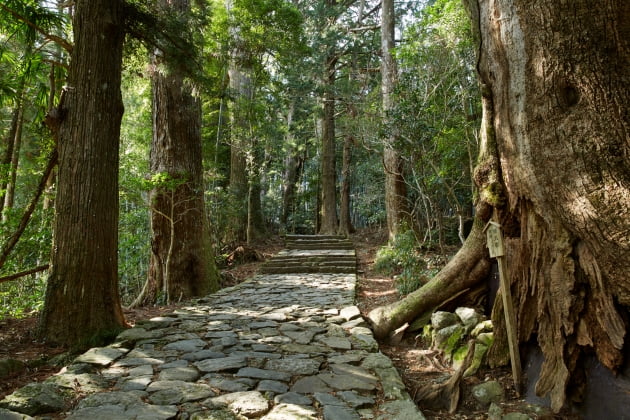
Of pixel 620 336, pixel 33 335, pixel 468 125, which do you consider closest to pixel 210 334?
pixel 33 335

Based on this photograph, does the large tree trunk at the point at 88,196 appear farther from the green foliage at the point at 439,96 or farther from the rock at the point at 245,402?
the green foliage at the point at 439,96

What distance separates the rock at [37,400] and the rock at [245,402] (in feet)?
3.15

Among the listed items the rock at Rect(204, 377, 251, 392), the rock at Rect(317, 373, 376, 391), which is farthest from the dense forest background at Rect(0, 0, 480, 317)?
the rock at Rect(317, 373, 376, 391)

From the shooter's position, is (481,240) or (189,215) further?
(189,215)

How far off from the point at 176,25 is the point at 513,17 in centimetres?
428

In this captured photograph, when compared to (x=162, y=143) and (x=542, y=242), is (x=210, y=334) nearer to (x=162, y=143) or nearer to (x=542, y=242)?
(x=542, y=242)

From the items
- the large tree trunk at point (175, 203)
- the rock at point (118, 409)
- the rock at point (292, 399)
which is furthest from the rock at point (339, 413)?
the large tree trunk at point (175, 203)

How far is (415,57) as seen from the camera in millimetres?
8516

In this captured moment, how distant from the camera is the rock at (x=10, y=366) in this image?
352 centimetres

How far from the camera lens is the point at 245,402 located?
2914 millimetres

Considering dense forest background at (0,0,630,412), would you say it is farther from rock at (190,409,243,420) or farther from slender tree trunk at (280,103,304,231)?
slender tree trunk at (280,103,304,231)

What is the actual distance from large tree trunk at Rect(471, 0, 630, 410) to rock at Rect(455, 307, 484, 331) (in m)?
0.86

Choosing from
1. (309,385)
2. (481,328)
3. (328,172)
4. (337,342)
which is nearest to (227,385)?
(309,385)

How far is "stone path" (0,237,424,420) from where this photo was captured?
2793 mm
